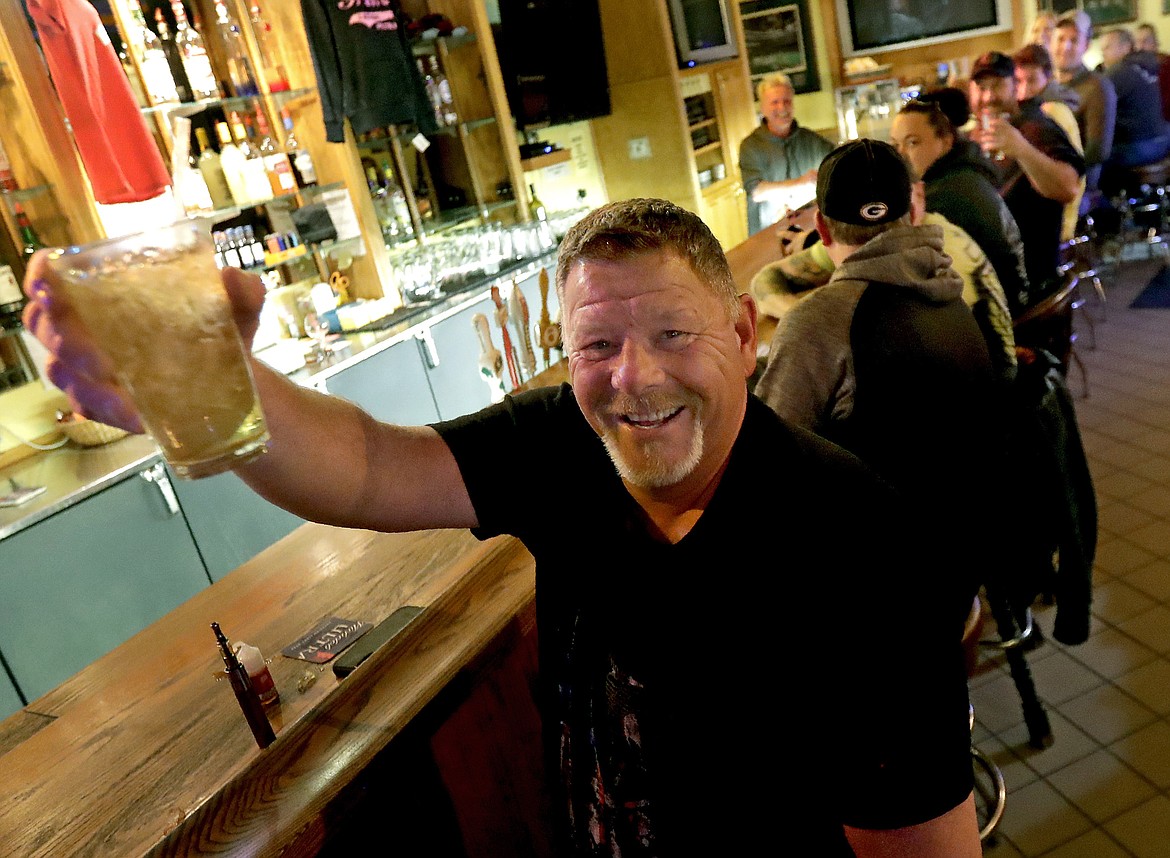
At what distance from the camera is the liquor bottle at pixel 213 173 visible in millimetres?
4168

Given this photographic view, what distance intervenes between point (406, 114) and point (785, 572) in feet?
13.6

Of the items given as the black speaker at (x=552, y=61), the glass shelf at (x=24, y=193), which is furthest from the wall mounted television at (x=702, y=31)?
the glass shelf at (x=24, y=193)

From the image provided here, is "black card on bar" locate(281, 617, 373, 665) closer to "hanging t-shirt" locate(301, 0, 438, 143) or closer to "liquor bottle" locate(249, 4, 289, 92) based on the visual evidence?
"hanging t-shirt" locate(301, 0, 438, 143)

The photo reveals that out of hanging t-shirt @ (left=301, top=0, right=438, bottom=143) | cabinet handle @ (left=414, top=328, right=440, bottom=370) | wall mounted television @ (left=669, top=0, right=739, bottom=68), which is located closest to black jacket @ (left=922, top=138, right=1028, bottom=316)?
cabinet handle @ (left=414, top=328, right=440, bottom=370)

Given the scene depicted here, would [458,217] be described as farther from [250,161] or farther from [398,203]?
[250,161]

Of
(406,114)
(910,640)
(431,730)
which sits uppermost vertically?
(406,114)

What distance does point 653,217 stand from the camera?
111 centimetres

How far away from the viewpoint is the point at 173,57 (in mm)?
4031

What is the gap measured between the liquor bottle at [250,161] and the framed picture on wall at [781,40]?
598cm

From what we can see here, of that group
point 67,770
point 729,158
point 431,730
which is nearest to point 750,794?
point 431,730

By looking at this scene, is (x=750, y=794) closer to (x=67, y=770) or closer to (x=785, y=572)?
(x=785, y=572)

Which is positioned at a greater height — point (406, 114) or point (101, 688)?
point (406, 114)

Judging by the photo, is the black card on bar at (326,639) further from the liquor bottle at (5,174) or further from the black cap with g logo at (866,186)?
the liquor bottle at (5,174)

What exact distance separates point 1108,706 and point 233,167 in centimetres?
413
